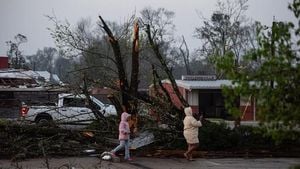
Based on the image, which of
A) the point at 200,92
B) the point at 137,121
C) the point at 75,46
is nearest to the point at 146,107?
the point at 137,121

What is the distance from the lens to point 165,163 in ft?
44.1

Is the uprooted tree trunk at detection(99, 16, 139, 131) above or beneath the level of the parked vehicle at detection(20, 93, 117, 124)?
above

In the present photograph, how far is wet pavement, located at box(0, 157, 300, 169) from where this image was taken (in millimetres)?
12641

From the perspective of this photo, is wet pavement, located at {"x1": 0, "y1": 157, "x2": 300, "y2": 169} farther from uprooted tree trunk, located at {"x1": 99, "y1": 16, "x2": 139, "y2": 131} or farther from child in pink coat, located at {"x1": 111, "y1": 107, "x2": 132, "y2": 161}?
A: uprooted tree trunk, located at {"x1": 99, "y1": 16, "x2": 139, "y2": 131}

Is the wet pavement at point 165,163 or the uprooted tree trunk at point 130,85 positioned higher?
the uprooted tree trunk at point 130,85

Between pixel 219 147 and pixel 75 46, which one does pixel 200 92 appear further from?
pixel 219 147

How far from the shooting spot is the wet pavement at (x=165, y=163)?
12641mm

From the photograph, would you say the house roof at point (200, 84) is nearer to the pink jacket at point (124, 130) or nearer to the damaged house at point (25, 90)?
the damaged house at point (25, 90)

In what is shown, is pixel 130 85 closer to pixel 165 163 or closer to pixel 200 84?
pixel 165 163

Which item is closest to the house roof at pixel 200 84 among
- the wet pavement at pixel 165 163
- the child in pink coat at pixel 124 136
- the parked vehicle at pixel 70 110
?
the parked vehicle at pixel 70 110

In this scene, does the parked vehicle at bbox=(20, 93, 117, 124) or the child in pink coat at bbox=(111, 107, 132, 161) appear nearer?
the child in pink coat at bbox=(111, 107, 132, 161)

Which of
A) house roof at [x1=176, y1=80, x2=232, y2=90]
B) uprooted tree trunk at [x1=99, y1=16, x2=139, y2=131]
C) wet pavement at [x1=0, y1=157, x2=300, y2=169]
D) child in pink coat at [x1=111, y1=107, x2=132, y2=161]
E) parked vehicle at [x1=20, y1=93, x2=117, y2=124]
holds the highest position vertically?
house roof at [x1=176, y1=80, x2=232, y2=90]

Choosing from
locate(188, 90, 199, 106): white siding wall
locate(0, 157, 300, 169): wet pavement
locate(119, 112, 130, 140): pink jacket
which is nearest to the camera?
locate(0, 157, 300, 169): wet pavement

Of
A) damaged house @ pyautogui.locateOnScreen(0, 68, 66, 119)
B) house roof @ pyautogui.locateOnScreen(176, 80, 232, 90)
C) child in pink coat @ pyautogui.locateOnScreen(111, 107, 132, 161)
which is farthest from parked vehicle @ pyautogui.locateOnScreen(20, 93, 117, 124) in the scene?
house roof @ pyautogui.locateOnScreen(176, 80, 232, 90)
